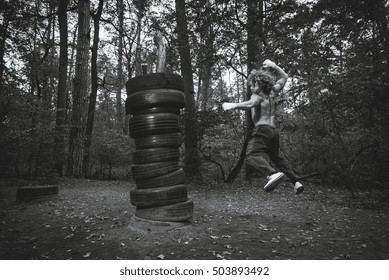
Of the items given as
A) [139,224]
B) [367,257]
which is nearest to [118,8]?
[139,224]

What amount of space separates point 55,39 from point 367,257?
2152cm

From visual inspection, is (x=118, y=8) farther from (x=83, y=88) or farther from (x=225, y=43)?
(x=225, y=43)

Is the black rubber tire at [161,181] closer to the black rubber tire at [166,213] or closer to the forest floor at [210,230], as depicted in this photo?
the black rubber tire at [166,213]

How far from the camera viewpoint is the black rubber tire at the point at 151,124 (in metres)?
4.32

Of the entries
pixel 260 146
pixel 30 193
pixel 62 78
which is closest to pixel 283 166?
pixel 260 146

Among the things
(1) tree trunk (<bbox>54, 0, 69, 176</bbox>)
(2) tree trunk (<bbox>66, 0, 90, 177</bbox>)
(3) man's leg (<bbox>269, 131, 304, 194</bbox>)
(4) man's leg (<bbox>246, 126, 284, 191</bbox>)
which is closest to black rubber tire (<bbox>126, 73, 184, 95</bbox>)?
(4) man's leg (<bbox>246, 126, 284, 191</bbox>)

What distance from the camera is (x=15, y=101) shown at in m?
8.79

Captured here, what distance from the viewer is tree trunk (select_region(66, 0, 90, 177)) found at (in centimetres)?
1123

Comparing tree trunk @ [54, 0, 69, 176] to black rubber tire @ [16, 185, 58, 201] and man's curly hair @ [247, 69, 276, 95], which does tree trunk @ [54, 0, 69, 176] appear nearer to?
black rubber tire @ [16, 185, 58, 201]

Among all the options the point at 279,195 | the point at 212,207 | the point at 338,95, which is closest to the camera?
the point at 212,207

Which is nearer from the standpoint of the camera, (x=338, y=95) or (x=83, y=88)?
(x=338, y=95)

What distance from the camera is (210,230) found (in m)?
4.46

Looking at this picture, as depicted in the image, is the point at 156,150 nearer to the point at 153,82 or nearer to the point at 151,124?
the point at 151,124

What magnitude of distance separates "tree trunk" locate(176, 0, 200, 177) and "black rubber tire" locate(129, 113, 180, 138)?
4634 millimetres
